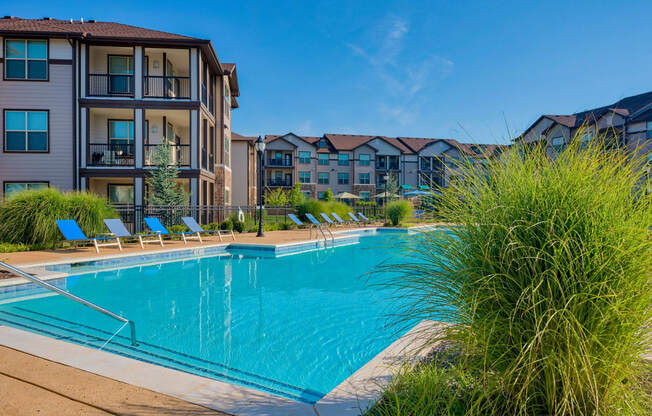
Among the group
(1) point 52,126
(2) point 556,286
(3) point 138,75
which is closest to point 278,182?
(3) point 138,75

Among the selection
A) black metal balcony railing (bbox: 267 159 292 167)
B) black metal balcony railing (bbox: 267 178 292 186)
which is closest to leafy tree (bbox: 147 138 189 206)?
black metal balcony railing (bbox: 267 159 292 167)

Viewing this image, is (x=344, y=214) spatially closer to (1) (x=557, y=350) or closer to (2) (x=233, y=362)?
(2) (x=233, y=362)

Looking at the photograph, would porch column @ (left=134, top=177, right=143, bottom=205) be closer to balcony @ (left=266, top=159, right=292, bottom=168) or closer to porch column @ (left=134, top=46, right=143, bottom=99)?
porch column @ (left=134, top=46, right=143, bottom=99)

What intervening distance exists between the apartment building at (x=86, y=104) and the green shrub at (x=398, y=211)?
1068cm

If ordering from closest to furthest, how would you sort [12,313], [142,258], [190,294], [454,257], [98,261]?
[454,257], [12,313], [190,294], [98,261], [142,258]

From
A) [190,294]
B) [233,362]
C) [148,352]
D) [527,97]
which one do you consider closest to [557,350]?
[527,97]

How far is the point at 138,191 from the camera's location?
16156 millimetres

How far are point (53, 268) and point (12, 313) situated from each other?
10.1ft

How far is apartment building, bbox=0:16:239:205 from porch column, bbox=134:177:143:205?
4 centimetres

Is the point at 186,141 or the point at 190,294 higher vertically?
the point at 186,141

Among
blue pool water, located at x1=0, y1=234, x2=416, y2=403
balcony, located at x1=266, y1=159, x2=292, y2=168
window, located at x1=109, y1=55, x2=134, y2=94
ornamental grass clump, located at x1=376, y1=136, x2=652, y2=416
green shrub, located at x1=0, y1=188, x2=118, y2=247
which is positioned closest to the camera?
ornamental grass clump, located at x1=376, y1=136, x2=652, y2=416

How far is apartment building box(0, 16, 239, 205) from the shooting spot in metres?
16.1

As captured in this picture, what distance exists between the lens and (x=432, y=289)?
7.41 ft

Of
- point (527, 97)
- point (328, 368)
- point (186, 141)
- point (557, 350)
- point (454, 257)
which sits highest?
point (186, 141)
